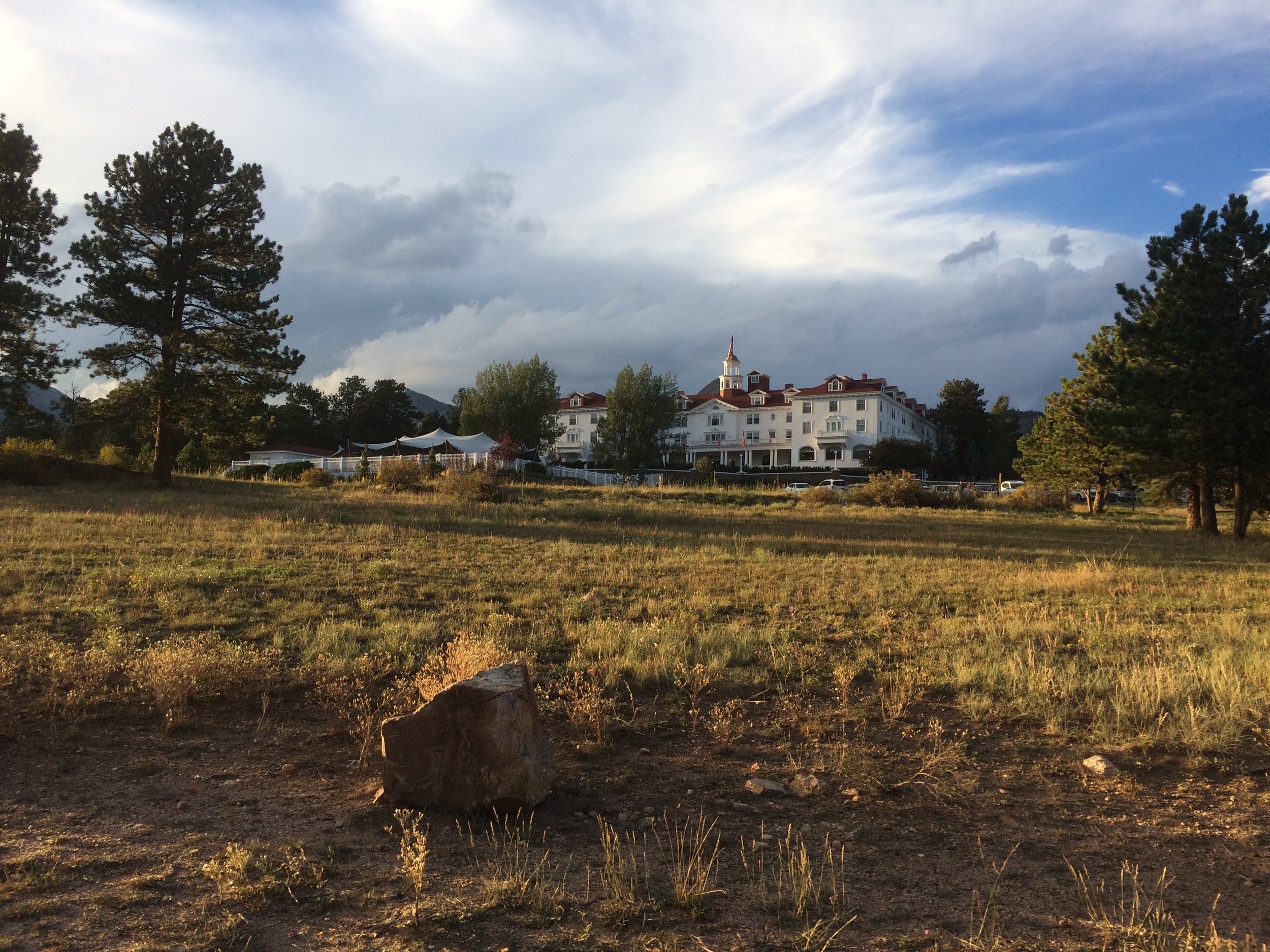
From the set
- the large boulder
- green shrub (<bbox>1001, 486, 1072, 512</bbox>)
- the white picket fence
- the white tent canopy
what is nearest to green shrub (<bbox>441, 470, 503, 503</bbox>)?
the white picket fence

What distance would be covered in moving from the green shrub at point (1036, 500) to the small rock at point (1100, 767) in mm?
38018

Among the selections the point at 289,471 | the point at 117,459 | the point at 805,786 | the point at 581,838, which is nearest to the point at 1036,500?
the point at 289,471

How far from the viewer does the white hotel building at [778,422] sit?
84.9 meters

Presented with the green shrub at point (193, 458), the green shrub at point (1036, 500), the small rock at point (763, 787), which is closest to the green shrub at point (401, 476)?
the green shrub at point (193, 458)

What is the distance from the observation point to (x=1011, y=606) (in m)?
11.0

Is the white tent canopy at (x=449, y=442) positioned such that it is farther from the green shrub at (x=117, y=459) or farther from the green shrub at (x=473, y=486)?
the green shrub at (x=473, y=486)

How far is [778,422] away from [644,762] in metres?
87.2

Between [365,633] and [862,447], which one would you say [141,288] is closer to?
[365,633]

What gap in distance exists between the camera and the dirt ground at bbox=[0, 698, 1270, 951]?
340cm

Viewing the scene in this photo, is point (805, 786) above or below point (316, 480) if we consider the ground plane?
below

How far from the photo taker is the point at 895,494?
36656 mm

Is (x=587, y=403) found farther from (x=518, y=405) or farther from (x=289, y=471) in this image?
(x=289, y=471)

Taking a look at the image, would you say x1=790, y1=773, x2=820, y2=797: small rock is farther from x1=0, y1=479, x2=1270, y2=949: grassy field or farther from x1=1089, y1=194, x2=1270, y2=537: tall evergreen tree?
x1=1089, y1=194, x2=1270, y2=537: tall evergreen tree

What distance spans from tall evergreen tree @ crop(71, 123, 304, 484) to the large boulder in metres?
27.3
